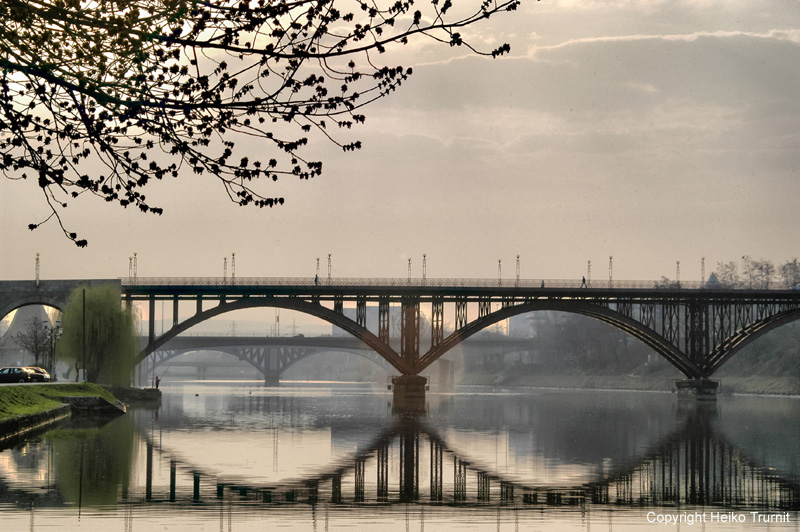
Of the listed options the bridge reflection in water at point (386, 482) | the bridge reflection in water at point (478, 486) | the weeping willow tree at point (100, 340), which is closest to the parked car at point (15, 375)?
the weeping willow tree at point (100, 340)

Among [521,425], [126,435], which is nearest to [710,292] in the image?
[521,425]

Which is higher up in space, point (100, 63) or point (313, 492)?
point (100, 63)

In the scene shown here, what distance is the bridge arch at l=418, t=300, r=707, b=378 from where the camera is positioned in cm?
10512

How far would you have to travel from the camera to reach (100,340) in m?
91.2

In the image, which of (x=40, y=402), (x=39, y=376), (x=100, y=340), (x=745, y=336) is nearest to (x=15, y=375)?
(x=39, y=376)

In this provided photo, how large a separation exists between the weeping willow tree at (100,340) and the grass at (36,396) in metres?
14.6

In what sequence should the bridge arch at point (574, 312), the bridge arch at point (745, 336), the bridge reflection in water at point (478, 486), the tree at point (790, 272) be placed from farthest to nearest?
1. the tree at point (790, 272)
2. the bridge arch at point (745, 336)
3. the bridge arch at point (574, 312)
4. the bridge reflection in water at point (478, 486)

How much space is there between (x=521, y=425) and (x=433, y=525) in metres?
40.4

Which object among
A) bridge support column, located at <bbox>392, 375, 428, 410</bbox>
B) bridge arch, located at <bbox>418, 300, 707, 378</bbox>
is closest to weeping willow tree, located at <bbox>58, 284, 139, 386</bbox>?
bridge support column, located at <bbox>392, 375, 428, 410</bbox>

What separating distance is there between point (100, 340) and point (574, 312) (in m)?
44.2

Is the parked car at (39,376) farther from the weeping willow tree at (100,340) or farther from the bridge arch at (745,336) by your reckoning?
the bridge arch at (745,336)

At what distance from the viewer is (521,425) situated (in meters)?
62.3

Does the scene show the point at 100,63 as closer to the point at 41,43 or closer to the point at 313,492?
the point at 41,43

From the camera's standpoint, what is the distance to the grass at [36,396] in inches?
2012
